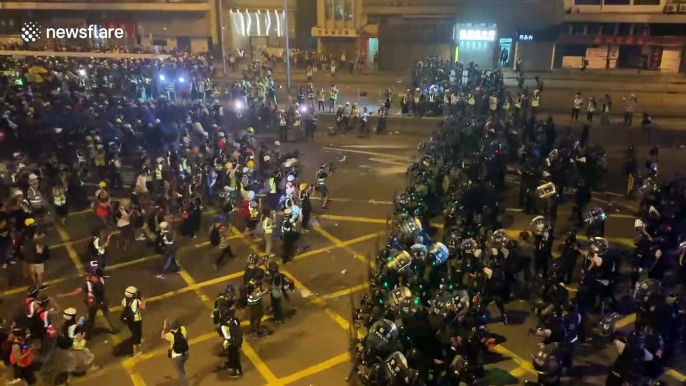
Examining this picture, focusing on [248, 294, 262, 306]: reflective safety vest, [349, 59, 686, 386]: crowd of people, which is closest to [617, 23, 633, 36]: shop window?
[349, 59, 686, 386]: crowd of people

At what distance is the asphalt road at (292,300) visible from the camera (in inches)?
428

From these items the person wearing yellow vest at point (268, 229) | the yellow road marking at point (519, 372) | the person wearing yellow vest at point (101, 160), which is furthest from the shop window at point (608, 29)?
the yellow road marking at point (519, 372)

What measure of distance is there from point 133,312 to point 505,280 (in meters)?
7.17

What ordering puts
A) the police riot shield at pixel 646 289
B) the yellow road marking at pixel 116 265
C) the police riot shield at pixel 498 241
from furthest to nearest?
the yellow road marking at pixel 116 265 < the police riot shield at pixel 498 241 < the police riot shield at pixel 646 289

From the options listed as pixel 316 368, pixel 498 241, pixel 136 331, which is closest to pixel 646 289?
pixel 498 241

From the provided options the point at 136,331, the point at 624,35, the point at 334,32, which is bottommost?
the point at 136,331

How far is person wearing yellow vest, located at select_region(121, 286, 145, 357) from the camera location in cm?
1081

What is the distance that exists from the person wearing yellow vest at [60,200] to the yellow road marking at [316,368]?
30.8ft

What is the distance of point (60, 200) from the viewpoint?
54.2 feet

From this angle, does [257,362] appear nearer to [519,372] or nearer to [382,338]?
[382,338]

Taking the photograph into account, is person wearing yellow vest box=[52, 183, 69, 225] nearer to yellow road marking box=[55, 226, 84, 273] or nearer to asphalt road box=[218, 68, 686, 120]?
yellow road marking box=[55, 226, 84, 273]

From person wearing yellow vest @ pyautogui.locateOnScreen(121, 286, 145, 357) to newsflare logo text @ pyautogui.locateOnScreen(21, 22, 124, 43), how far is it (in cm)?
4826

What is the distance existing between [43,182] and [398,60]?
103 feet

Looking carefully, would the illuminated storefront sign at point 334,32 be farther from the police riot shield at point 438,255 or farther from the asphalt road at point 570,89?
the police riot shield at point 438,255
